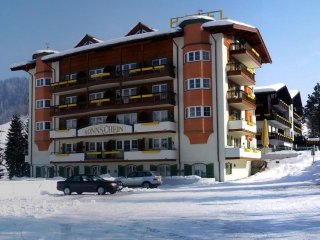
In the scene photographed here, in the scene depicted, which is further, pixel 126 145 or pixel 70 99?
→ pixel 70 99

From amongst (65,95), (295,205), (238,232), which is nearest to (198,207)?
(295,205)

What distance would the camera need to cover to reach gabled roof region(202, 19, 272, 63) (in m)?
44.5

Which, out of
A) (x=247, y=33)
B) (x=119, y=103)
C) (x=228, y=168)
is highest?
(x=247, y=33)

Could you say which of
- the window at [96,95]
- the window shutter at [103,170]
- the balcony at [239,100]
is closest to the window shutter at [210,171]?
the balcony at [239,100]

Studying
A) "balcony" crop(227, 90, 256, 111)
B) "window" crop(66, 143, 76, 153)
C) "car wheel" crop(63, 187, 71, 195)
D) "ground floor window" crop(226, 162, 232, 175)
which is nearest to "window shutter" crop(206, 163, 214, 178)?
"ground floor window" crop(226, 162, 232, 175)

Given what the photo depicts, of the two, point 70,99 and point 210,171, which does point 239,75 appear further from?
point 70,99

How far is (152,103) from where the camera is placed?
154 ft

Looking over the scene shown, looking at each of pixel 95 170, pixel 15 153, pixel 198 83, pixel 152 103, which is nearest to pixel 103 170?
pixel 95 170

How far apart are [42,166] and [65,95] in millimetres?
9607

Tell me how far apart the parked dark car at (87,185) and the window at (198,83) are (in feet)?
56.6

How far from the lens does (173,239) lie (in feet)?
37.2

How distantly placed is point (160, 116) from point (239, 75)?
940 centimetres

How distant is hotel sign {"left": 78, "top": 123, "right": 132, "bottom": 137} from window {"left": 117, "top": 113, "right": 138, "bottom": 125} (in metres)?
1.89

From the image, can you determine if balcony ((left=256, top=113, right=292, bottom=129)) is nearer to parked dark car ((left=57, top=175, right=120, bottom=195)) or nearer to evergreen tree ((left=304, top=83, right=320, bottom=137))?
evergreen tree ((left=304, top=83, right=320, bottom=137))
